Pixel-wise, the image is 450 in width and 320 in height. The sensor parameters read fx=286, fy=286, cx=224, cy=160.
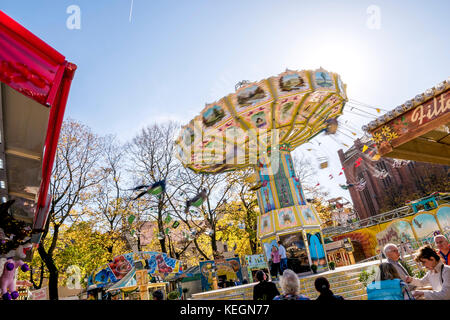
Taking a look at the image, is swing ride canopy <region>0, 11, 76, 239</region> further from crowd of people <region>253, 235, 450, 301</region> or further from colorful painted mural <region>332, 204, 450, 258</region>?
colorful painted mural <region>332, 204, 450, 258</region>

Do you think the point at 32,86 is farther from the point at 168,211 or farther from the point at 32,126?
the point at 168,211

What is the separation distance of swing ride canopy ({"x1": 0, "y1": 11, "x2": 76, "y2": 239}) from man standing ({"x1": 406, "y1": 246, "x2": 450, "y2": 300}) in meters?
4.44

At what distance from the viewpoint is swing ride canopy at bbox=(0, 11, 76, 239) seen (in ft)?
7.89

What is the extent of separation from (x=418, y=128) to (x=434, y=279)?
2.59 m

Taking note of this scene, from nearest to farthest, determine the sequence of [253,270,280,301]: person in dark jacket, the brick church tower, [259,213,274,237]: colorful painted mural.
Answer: [253,270,280,301]: person in dark jacket
[259,213,274,237]: colorful painted mural
the brick church tower

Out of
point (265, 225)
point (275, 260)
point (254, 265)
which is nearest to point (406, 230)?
point (254, 265)

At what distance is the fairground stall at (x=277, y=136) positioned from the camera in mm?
13008

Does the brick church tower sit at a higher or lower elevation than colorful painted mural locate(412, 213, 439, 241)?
higher

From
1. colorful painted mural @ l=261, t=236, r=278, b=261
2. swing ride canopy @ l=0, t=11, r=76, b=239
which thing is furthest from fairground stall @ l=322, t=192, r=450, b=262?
swing ride canopy @ l=0, t=11, r=76, b=239

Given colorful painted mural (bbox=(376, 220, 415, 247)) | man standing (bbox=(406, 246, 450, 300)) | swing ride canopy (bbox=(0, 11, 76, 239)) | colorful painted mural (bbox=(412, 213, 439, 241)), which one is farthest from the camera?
colorful painted mural (bbox=(376, 220, 415, 247))

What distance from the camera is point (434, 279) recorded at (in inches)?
137

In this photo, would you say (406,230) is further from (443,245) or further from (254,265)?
(443,245)

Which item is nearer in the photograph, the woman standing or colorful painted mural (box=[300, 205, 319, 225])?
the woman standing

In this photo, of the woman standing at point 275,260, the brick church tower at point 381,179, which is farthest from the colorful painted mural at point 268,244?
the brick church tower at point 381,179
